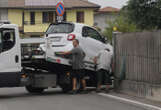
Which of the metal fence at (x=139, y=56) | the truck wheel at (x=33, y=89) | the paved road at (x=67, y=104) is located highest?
the metal fence at (x=139, y=56)

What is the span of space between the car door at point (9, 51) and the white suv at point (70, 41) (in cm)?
108

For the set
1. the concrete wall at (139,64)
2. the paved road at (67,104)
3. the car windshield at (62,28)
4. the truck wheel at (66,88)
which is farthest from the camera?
the truck wheel at (66,88)

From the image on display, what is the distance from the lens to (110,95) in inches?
560

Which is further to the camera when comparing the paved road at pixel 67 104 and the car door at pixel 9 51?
the car door at pixel 9 51

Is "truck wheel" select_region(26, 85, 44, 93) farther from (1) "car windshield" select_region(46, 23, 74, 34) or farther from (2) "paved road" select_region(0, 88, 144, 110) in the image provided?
(2) "paved road" select_region(0, 88, 144, 110)

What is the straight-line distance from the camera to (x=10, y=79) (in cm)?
1359

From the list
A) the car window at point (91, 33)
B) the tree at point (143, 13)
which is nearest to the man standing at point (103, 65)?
the car window at point (91, 33)

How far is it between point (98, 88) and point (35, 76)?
2.39 metres

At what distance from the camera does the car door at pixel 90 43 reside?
15297mm

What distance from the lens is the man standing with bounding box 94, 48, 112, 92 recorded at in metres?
15.4

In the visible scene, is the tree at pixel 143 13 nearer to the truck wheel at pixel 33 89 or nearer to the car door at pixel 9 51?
the truck wheel at pixel 33 89

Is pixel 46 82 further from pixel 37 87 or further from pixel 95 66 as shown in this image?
pixel 95 66

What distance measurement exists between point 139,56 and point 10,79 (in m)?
4.23

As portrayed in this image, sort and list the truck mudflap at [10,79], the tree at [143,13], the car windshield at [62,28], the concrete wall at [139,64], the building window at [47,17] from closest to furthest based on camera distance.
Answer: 1. the concrete wall at [139,64]
2. the truck mudflap at [10,79]
3. the car windshield at [62,28]
4. the tree at [143,13]
5. the building window at [47,17]
